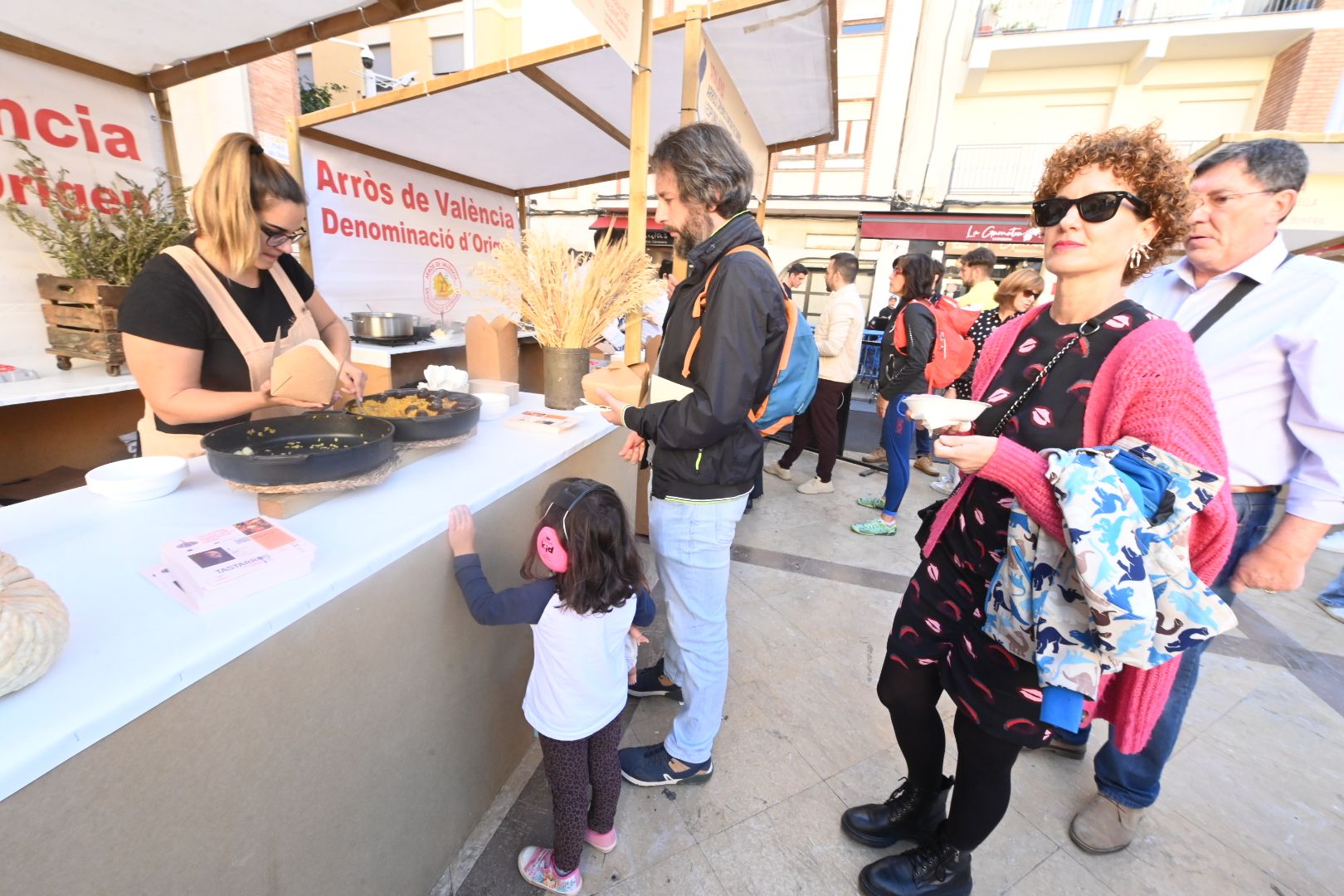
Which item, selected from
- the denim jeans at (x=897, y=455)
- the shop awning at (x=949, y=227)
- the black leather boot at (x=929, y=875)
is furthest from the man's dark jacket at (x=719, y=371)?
the shop awning at (x=949, y=227)

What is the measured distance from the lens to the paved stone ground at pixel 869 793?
1.57 m

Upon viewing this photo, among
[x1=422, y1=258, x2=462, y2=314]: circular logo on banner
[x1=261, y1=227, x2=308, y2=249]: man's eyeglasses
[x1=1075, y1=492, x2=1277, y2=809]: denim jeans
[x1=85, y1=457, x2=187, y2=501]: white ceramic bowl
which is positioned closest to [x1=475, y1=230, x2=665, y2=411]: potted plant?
[x1=261, y1=227, x2=308, y2=249]: man's eyeglasses

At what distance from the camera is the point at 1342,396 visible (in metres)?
1.33

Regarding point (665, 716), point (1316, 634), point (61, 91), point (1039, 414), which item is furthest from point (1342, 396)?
point (61, 91)

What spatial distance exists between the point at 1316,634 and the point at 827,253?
1109 cm

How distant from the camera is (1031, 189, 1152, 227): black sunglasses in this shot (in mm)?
1051

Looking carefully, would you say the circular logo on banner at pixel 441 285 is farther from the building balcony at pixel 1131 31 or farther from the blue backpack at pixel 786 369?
the building balcony at pixel 1131 31

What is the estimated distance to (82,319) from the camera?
2498mm

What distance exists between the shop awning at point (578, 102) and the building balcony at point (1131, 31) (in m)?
9.29

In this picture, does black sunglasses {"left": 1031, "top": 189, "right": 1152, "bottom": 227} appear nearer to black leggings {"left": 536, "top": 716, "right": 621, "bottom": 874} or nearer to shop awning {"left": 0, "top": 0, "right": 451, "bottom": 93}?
black leggings {"left": 536, "top": 716, "right": 621, "bottom": 874}

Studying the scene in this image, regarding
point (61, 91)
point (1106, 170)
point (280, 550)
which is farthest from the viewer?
point (61, 91)

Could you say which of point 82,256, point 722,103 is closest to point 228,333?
point 82,256

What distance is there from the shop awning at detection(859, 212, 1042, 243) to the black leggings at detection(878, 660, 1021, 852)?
37.5ft

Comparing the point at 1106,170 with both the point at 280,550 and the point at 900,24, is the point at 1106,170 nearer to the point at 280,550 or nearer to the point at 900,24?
the point at 280,550
